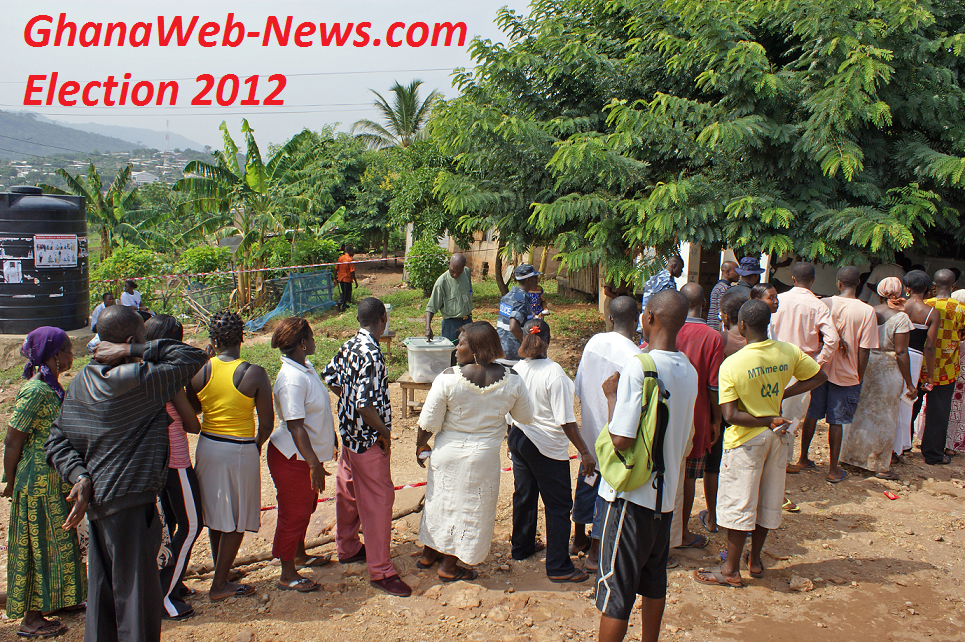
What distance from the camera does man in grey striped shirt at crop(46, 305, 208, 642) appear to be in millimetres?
3023

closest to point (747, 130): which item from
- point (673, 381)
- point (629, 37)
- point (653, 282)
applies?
point (653, 282)

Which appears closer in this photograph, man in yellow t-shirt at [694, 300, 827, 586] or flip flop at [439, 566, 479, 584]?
man in yellow t-shirt at [694, 300, 827, 586]

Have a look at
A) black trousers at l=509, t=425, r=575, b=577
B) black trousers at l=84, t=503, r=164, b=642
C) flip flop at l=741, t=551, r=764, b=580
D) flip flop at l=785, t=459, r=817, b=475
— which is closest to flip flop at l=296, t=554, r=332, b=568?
black trousers at l=84, t=503, r=164, b=642

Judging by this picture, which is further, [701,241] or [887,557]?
[701,241]

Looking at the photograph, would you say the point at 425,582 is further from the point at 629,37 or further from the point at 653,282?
the point at 629,37

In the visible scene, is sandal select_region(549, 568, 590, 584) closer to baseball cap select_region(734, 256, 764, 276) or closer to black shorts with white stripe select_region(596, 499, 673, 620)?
black shorts with white stripe select_region(596, 499, 673, 620)

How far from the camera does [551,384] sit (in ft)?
13.3

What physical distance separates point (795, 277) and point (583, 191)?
10.7 feet

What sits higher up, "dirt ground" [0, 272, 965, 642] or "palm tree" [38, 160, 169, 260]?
"palm tree" [38, 160, 169, 260]

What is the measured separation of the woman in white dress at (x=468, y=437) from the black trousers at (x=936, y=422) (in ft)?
15.5

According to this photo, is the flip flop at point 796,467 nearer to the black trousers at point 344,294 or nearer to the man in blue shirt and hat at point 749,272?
the man in blue shirt and hat at point 749,272

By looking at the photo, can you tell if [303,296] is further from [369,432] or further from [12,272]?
[369,432]

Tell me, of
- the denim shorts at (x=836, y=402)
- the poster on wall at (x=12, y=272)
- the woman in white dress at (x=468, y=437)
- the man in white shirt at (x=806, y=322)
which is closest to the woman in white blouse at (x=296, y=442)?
the woman in white dress at (x=468, y=437)

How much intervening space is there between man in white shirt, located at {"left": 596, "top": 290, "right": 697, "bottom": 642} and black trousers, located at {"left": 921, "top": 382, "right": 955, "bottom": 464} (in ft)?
15.1
